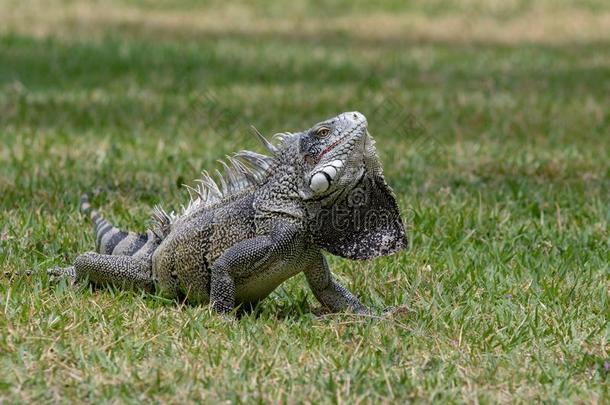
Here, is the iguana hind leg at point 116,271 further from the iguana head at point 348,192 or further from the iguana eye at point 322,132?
the iguana eye at point 322,132

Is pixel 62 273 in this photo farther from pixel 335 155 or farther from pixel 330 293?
pixel 335 155

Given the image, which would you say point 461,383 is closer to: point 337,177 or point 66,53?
point 337,177

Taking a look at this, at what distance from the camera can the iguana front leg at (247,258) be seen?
4.56m

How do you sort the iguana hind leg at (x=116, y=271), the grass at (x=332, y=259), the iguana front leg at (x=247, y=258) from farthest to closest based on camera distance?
the iguana hind leg at (x=116, y=271), the iguana front leg at (x=247, y=258), the grass at (x=332, y=259)

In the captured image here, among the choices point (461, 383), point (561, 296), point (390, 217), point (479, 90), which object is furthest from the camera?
point (479, 90)

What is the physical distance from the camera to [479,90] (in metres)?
11.7

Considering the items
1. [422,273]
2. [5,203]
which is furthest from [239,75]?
[422,273]

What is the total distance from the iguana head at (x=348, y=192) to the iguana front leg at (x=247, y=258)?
110 millimetres

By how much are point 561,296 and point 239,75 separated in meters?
7.56

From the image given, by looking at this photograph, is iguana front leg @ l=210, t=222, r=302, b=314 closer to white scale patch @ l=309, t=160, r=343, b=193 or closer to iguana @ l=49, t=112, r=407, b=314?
iguana @ l=49, t=112, r=407, b=314

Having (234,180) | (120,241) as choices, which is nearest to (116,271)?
(120,241)

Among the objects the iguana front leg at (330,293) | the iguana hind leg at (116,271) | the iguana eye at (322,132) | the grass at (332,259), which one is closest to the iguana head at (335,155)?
the iguana eye at (322,132)

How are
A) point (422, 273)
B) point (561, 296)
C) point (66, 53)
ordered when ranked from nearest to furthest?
point (561, 296) → point (422, 273) → point (66, 53)

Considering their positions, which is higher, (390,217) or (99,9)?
(390,217)
